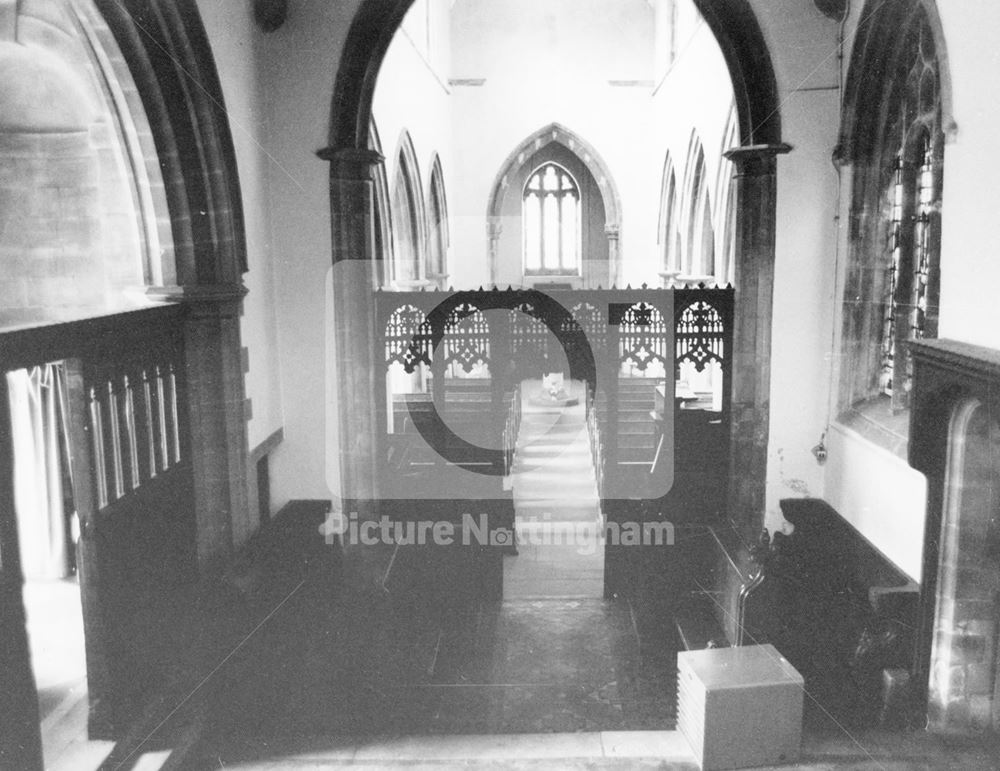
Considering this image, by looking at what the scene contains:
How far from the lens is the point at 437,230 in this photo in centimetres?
1530

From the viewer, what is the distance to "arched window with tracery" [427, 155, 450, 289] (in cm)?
1477

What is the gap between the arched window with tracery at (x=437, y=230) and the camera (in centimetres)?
1477

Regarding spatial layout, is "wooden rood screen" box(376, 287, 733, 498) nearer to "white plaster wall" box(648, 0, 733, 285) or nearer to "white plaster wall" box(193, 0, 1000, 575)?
"white plaster wall" box(193, 0, 1000, 575)

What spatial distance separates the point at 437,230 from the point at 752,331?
9.62 metres

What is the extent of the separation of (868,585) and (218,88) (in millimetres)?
5310

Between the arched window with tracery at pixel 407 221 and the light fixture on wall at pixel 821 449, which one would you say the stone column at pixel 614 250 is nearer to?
the arched window with tracery at pixel 407 221

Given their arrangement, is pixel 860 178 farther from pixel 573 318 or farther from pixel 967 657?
pixel 967 657

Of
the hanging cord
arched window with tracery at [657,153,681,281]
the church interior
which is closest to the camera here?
the church interior

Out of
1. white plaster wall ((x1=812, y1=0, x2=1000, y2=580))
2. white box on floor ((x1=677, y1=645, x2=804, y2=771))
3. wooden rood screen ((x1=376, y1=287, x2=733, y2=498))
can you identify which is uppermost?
white plaster wall ((x1=812, y1=0, x2=1000, y2=580))

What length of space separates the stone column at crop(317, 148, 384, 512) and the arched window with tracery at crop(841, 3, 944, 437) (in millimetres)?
3531

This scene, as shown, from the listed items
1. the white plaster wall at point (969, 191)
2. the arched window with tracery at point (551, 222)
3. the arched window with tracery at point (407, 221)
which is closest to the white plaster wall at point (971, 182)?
the white plaster wall at point (969, 191)

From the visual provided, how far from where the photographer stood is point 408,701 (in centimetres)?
471

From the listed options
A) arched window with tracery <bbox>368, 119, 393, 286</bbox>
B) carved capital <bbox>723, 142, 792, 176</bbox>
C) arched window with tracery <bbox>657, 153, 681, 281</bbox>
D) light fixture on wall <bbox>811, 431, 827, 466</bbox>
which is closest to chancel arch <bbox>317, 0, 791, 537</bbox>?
carved capital <bbox>723, 142, 792, 176</bbox>

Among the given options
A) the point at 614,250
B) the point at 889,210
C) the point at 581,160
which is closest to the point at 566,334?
the point at 889,210
